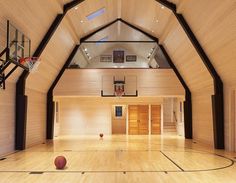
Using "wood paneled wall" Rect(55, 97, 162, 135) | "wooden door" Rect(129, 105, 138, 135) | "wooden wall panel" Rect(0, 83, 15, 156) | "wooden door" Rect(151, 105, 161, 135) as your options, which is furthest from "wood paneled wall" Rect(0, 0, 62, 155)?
"wooden door" Rect(151, 105, 161, 135)

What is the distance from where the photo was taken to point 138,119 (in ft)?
77.1

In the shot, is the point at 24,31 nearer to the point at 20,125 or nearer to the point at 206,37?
the point at 20,125

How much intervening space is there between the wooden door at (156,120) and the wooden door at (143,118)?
0.48m

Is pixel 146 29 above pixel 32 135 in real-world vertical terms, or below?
above

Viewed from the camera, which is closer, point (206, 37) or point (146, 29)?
point (206, 37)

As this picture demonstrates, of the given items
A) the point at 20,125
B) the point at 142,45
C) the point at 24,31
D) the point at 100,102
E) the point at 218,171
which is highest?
the point at 142,45

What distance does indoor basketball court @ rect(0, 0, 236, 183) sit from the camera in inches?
364

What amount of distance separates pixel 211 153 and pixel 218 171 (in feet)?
12.6

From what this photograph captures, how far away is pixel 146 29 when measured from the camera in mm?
17906

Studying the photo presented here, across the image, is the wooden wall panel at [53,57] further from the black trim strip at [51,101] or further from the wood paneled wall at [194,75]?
the wood paneled wall at [194,75]

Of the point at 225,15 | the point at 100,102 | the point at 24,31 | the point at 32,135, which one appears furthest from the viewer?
the point at 100,102

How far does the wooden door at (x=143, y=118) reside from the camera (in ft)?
77.0

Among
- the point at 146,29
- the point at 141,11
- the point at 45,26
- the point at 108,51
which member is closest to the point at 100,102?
the point at 108,51

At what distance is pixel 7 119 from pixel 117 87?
800cm
